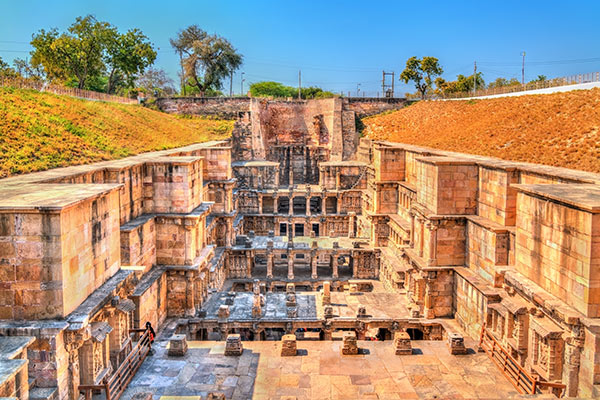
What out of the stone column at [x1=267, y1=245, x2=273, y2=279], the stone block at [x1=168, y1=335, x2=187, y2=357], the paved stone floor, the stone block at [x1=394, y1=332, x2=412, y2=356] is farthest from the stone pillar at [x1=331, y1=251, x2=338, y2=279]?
the stone block at [x1=168, y1=335, x2=187, y2=357]

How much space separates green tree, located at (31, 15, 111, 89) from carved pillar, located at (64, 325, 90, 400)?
37675mm

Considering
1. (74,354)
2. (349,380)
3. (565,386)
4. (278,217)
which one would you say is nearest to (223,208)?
(278,217)

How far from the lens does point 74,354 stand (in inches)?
374

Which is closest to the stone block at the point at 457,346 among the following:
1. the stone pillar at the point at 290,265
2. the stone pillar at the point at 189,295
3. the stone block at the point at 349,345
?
the stone block at the point at 349,345

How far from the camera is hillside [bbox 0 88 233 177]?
18.9m

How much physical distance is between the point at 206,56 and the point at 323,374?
4779cm

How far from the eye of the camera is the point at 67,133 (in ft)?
78.7

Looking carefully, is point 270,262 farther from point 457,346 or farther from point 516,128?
point 457,346

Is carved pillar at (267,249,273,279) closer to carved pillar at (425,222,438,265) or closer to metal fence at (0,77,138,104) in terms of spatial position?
carved pillar at (425,222,438,265)

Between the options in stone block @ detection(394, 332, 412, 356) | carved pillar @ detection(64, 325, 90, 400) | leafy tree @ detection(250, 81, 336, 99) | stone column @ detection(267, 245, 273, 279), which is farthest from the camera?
leafy tree @ detection(250, 81, 336, 99)

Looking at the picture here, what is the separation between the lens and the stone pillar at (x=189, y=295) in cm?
1830

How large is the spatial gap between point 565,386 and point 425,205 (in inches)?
417

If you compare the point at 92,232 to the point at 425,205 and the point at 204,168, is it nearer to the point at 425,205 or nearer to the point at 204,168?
the point at 425,205

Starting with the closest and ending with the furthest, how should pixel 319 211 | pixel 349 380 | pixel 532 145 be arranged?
pixel 349 380
pixel 532 145
pixel 319 211
